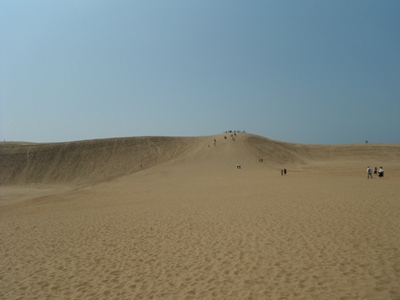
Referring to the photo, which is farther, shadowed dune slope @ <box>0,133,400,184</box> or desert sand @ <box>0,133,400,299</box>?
shadowed dune slope @ <box>0,133,400,184</box>

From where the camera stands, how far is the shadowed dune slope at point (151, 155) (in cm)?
5006

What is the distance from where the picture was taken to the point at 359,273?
6.13 meters

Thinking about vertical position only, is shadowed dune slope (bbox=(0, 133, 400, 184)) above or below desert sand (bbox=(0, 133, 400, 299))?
above

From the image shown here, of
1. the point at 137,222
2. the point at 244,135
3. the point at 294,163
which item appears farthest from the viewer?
the point at 244,135

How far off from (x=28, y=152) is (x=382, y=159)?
236 ft

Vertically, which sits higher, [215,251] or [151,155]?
[151,155]

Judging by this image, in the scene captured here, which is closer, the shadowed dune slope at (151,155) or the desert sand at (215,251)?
the desert sand at (215,251)

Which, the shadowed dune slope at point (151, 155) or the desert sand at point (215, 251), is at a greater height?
the shadowed dune slope at point (151, 155)

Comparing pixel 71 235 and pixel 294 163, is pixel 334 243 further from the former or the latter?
pixel 294 163

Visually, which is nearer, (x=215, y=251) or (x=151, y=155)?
(x=215, y=251)

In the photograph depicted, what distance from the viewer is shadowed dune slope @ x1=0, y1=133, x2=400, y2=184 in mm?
50062

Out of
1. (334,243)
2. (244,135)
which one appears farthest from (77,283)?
(244,135)

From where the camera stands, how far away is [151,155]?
187ft

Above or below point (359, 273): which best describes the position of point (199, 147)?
above
